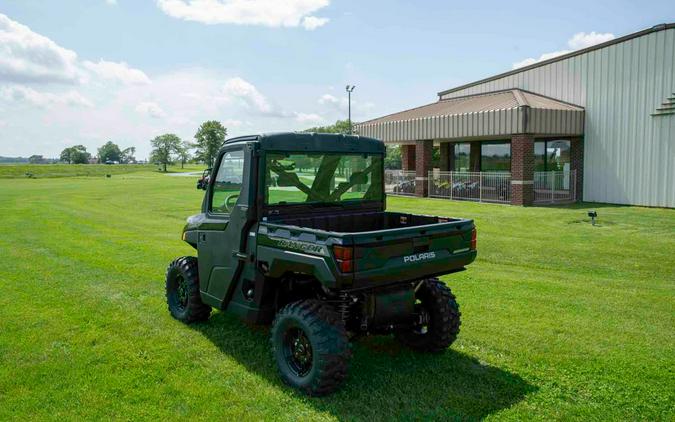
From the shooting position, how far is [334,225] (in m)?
6.39

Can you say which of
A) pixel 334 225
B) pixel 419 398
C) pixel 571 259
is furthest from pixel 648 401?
pixel 571 259

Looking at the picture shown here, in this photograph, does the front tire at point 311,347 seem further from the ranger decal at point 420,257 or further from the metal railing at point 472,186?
the metal railing at point 472,186

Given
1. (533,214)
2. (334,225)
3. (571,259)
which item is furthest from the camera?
(533,214)

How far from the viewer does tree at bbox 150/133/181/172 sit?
143 meters

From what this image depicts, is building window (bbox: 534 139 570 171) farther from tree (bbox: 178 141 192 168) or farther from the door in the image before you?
tree (bbox: 178 141 192 168)

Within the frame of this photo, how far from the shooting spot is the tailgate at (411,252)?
4.81m

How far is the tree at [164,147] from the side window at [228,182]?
5617 inches

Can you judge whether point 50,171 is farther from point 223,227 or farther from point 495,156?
point 223,227

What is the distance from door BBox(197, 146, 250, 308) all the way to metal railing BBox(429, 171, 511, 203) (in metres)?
20.3

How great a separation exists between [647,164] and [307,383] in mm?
21376

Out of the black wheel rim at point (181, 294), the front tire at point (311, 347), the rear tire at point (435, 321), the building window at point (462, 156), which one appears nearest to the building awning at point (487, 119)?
the building window at point (462, 156)

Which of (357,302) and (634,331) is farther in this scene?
(634,331)

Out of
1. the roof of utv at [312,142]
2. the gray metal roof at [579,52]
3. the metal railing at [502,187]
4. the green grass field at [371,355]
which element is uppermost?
the gray metal roof at [579,52]

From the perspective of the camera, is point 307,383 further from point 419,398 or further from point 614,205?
point 614,205
